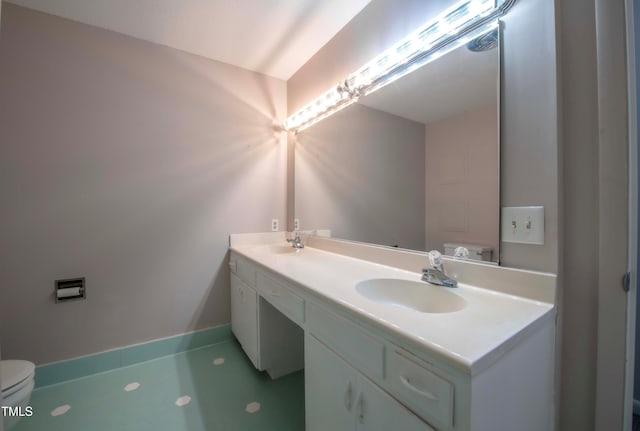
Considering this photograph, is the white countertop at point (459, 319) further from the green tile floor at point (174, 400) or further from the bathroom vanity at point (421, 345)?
the green tile floor at point (174, 400)

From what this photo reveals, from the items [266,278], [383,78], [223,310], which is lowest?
[223,310]

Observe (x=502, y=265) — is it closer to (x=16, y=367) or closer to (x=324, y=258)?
(x=324, y=258)

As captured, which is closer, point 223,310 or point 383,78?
point 383,78

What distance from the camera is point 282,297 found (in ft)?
4.09

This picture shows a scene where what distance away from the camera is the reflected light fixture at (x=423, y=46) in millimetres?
945

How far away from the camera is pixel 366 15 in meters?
1.49

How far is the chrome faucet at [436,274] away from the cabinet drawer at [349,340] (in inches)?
16.0

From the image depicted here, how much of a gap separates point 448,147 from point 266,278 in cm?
108

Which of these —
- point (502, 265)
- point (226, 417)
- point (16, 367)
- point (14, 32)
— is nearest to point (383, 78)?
point (502, 265)

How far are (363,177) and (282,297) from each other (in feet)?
2.77

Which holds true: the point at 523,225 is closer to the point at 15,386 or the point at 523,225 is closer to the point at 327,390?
the point at 327,390

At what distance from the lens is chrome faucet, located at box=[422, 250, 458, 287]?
3.25ft

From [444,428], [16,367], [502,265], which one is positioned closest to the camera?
[444,428]

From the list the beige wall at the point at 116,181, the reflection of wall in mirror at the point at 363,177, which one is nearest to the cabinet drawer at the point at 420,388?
the reflection of wall in mirror at the point at 363,177
